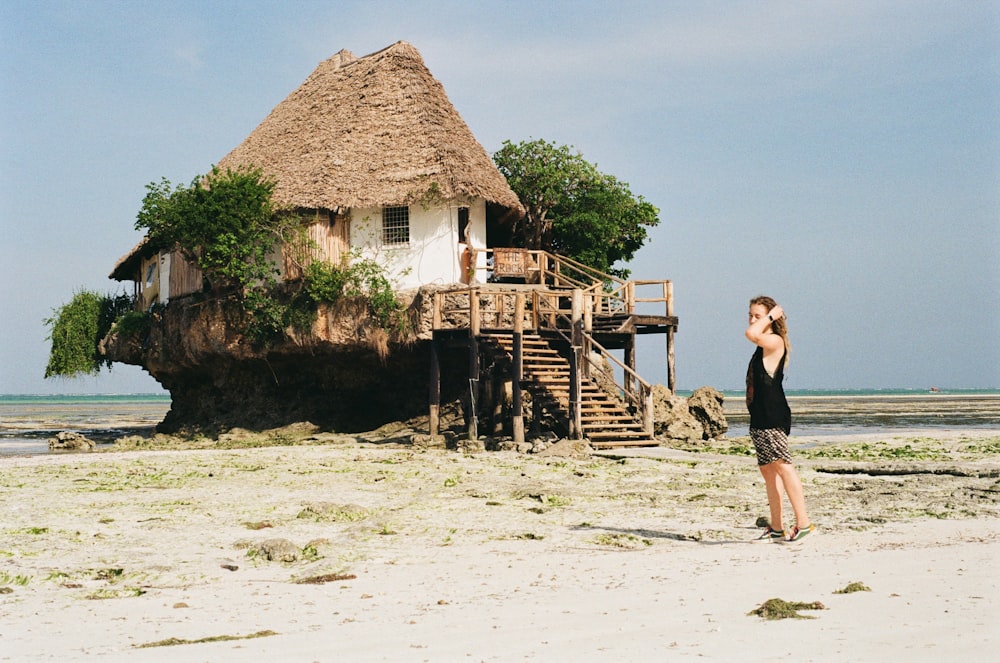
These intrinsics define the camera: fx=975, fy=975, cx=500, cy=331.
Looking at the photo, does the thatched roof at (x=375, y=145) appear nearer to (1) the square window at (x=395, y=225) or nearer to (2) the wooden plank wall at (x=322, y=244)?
(2) the wooden plank wall at (x=322, y=244)

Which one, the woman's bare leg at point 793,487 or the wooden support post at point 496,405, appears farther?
the wooden support post at point 496,405

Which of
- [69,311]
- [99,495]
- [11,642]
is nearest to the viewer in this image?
[11,642]

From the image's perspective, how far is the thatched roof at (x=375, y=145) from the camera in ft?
79.7

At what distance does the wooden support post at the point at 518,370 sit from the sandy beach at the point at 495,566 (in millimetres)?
4845

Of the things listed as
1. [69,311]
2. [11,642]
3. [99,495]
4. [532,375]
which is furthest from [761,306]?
[69,311]

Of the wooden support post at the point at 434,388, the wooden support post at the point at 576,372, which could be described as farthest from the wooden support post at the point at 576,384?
the wooden support post at the point at 434,388

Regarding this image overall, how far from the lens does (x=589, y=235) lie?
30.0 m

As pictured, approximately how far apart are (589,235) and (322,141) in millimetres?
8712

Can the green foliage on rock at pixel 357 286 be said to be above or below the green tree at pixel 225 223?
below

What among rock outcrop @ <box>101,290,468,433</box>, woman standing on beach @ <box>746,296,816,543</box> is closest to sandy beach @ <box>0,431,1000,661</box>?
woman standing on beach @ <box>746,296,816,543</box>

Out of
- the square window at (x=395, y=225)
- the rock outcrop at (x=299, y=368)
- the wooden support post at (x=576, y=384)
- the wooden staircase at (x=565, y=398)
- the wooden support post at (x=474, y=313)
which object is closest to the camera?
the wooden support post at (x=576, y=384)

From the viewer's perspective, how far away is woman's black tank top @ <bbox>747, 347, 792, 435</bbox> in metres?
7.93

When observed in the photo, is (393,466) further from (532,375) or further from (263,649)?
(263,649)

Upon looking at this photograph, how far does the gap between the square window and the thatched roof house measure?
25 mm
